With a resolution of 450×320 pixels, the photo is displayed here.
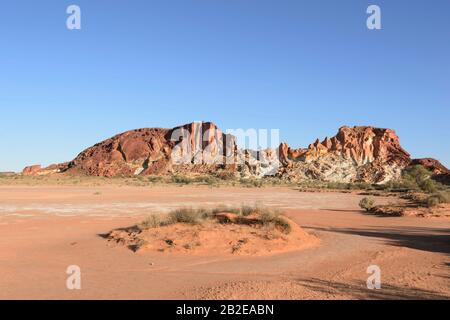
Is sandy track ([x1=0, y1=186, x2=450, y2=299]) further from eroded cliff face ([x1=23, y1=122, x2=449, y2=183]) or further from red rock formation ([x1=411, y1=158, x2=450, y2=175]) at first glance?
red rock formation ([x1=411, y1=158, x2=450, y2=175])

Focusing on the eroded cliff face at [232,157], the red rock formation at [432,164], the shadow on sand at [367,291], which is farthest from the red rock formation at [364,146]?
the shadow on sand at [367,291]

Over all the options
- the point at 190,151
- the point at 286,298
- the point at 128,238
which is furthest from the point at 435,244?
the point at 190,151

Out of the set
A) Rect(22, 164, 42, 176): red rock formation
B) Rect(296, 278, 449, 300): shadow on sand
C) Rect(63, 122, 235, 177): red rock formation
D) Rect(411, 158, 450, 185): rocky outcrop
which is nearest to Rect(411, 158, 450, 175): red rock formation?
Rect(411, 158, 450, 185): rocky outcrop

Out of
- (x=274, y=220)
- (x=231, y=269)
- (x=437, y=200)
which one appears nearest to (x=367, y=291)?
(x=231, y=269)

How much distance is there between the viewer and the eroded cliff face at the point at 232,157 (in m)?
79.1

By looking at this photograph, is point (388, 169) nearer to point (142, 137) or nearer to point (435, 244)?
point (142, 137)

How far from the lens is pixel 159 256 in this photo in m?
9.27

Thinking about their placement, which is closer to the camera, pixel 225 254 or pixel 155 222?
pixel 225 254

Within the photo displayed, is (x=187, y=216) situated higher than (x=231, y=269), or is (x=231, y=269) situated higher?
(x=187, y=216)

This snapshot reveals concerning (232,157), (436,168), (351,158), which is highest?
(232,157)

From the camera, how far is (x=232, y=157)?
93.1 metres

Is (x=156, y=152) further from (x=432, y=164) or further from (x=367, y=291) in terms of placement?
(x=367, y=291)

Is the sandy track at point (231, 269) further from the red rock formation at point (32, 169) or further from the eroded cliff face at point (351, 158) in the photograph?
the red rock formation at point (32, 169)
